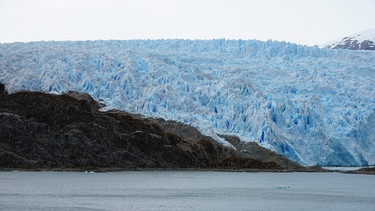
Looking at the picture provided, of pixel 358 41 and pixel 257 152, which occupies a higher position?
pixel 358 41

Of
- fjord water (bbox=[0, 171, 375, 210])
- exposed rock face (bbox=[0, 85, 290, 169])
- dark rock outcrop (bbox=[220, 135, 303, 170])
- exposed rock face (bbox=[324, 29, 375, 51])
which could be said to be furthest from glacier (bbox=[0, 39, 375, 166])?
exposed rock face (bbox=[324, 29, 375, 51])

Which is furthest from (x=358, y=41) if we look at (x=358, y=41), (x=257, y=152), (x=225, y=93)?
(x=257, y=152)

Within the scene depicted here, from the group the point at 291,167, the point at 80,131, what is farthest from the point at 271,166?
the point at 80,131

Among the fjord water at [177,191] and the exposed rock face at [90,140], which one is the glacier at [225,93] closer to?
the exposed rock face at [90,140]

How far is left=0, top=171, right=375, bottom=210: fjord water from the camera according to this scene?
25797 mm

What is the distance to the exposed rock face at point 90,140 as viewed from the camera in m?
42.9

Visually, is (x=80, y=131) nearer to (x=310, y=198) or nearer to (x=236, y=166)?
(x=236, y=166)

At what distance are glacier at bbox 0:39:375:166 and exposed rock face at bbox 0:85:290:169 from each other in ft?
6.08

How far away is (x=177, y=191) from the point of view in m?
33.2

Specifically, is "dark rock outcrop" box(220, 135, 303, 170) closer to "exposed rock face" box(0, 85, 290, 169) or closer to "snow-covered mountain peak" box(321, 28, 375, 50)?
"exposed rock face" box(0, 85, 290, 169)

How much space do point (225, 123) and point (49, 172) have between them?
16.2m

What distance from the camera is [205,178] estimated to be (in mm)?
43562

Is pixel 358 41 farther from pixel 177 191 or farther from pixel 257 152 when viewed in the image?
pixel 177 191

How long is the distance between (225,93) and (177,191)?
20519 millimetres
